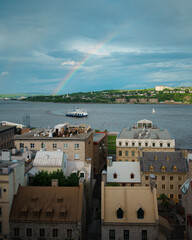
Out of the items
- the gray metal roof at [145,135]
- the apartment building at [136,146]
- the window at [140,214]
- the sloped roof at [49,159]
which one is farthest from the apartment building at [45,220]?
the gray metal roof at [145,135]

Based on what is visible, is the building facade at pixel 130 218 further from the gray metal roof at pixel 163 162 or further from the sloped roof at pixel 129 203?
the gray metal roof at pixel 163 162

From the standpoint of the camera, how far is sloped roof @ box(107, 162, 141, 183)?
46.2m

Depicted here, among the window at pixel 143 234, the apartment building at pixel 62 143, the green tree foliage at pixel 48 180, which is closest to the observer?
the window at pixel 143 234

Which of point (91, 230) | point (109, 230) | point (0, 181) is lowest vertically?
point (91, 230)

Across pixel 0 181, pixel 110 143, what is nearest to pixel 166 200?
pixel 0 181

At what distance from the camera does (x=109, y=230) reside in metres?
29.7

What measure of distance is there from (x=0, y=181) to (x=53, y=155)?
12.5m

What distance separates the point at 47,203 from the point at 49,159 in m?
10.9

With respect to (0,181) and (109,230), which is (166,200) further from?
(0,181)

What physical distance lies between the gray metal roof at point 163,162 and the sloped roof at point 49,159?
13361mm

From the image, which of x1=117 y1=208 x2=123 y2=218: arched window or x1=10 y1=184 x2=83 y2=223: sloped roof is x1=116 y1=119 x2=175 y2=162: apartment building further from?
x1=117 y1=208 x2=123 y2=218: arched window

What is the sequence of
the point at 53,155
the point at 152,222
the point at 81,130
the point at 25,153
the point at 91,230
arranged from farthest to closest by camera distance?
the point at 81,130
the point at 25,153
the point at 53,155
the point at 91,230
the point at 152,222

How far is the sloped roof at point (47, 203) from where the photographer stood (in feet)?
96.3

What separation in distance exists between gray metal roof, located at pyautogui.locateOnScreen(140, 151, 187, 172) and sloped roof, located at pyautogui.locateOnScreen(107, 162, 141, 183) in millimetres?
1452
